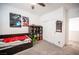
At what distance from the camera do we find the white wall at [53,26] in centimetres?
179

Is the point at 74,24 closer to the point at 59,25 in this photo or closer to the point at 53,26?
the point at 59,25

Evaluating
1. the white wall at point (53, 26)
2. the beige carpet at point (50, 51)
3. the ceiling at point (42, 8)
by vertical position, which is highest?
the ceiling at point (42, 8)

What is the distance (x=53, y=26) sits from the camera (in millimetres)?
1822

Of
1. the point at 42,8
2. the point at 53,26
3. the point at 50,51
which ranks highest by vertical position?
the point at 42,8

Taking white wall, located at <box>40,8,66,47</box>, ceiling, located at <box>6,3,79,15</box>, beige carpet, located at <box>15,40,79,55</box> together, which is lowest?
beige carpet, located at <box>15,40,79,55</box>

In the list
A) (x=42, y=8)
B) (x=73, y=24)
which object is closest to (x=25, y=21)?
(x=42, y=8)

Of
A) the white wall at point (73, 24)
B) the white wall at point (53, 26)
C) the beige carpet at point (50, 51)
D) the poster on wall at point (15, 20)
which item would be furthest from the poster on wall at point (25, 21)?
the white wall at point (73, 24)

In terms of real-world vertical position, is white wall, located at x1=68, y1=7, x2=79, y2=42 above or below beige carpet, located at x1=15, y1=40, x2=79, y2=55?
above

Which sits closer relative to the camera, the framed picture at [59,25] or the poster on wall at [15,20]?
the poster on wall at [15,20]

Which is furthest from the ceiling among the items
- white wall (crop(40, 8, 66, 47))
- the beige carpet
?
the beige carpet

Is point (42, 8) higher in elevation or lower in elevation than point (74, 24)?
higher

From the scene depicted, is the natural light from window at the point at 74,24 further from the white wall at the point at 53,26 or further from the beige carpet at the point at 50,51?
the beige carpet at the point at 50,51

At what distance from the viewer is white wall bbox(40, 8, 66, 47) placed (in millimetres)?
1789

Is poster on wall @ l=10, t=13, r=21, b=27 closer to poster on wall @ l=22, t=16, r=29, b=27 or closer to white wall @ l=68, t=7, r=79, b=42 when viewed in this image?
poster on wall @ l=22, t=16, r=29, b=27
